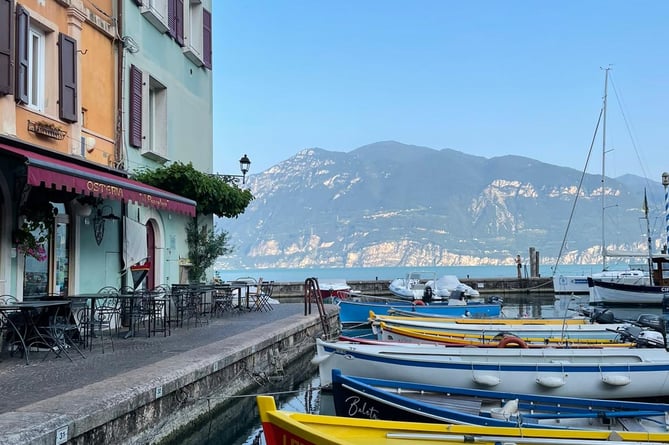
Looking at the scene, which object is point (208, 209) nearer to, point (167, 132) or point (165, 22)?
point (167, 132)

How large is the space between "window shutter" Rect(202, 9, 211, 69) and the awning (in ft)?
26.2

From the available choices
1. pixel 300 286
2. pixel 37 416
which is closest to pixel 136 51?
pixel 37 416

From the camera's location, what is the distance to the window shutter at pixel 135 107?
12.7 m

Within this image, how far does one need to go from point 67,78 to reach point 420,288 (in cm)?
2090

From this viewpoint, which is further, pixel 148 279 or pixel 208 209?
pixel 208 209

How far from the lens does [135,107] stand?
12828 mm

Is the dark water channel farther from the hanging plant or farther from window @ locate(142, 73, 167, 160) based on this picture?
window @ locate(142, 73, 167, 160)

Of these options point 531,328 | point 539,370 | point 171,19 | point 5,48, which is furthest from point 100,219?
point 531,328

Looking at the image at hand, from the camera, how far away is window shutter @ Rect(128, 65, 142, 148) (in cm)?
1266

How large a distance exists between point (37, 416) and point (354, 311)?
1378 cm

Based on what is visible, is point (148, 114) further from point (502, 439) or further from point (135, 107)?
point (502, 439)

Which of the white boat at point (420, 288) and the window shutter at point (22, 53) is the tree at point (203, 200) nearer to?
the window shutter at point (22, 53)

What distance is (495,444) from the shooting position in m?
4.66

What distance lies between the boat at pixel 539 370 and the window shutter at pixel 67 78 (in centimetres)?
652
